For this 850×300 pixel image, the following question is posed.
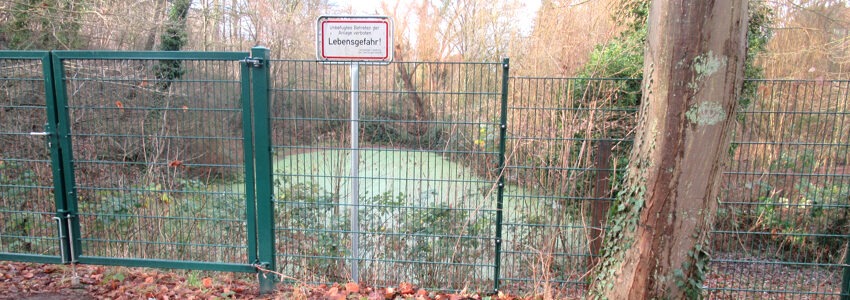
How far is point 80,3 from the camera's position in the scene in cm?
973

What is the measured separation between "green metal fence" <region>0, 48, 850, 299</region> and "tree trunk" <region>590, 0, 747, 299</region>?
0.85 metres

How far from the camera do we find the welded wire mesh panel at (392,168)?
4465mm

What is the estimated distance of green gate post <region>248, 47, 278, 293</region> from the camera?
425 cm

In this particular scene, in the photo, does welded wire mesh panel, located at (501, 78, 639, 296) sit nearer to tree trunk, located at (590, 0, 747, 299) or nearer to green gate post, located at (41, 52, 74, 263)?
tree trunk, located at (590, 0, 747, 299)

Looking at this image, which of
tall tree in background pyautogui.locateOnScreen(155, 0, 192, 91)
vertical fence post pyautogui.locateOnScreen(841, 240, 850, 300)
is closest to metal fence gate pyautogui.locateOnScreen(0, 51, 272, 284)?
vertical fence post pyautogui.locateOnScreen(841, 240, 850, 300)

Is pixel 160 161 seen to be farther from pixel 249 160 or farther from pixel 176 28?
pixel 176 28

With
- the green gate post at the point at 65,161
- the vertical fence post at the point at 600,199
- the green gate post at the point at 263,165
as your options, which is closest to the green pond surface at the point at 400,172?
the green gate post at the point at 263,165

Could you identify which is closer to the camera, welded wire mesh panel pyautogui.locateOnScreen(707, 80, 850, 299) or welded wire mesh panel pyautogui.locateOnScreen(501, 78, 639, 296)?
welded wire mesh panel pyautogui.locateOnScreen(707, 80, 850, 299)

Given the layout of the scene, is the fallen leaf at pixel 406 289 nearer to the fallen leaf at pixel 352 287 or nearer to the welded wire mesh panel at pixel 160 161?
the fallen leaf at pixel 352 287

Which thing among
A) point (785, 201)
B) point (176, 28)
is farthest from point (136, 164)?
point (176, 28)

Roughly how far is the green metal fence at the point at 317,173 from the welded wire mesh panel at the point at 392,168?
2 centimetres

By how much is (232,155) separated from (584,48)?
6.42 meters

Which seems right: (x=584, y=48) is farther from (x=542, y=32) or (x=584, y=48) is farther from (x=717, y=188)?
(x=717, y=188)

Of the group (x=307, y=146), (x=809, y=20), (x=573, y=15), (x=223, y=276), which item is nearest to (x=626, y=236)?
(x=307, y=146)
